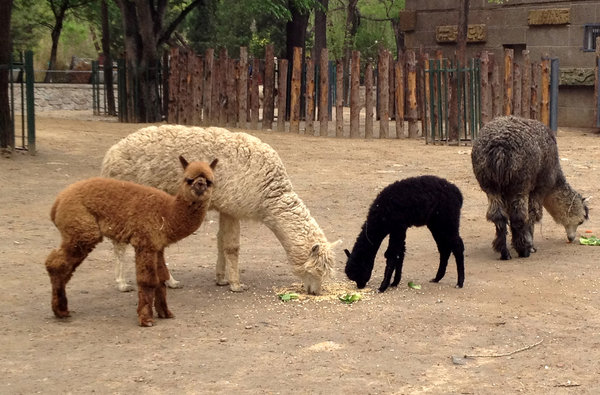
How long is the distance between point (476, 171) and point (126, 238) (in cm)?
409

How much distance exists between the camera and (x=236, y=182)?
7.61m

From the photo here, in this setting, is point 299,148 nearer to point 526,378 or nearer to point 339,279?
point 339,279

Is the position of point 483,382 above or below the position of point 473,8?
below

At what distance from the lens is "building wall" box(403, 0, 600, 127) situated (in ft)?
74.3

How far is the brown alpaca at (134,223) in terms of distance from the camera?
6.63m

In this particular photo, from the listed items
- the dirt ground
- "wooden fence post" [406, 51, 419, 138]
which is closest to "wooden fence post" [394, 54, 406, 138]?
"wooden fence post" [406, 51, 419, 138]

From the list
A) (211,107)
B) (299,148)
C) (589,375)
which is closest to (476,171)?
(589,375)

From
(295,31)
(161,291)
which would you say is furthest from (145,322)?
(295,31)

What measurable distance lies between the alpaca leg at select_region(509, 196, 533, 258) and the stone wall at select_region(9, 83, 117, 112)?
74.1 ft

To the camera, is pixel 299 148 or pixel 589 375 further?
pixel 299 148

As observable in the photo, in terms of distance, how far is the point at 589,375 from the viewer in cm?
564

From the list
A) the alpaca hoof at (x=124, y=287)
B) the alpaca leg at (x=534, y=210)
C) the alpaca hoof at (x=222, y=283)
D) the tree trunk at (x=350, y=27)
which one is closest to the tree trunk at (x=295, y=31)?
the tree trunk at (x=350, y=27)

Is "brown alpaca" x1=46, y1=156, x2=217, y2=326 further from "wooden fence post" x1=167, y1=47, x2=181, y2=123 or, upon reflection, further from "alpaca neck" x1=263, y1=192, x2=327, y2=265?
"wooden fence post" x1=167, y1=47, x2=181, y2=123

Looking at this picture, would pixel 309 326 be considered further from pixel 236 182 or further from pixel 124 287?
pixel 124 287
